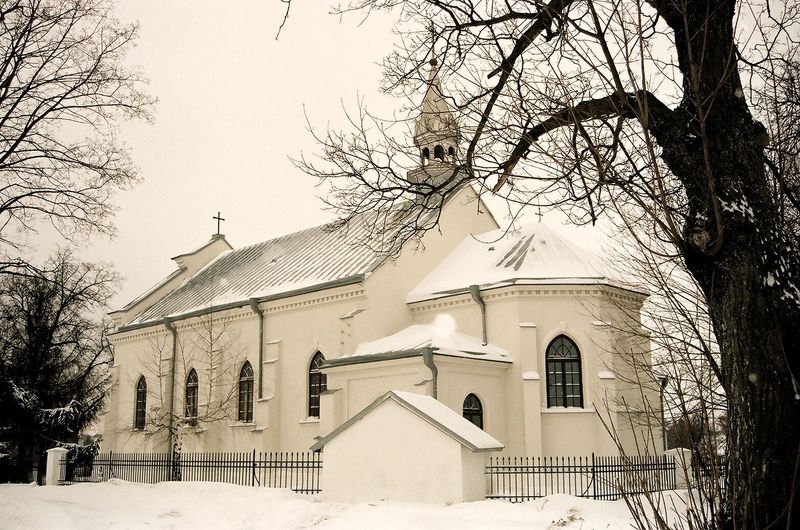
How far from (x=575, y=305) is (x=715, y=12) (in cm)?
1679

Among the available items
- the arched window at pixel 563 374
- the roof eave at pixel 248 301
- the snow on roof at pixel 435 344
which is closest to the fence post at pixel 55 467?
the roof eave at pixel 248 301

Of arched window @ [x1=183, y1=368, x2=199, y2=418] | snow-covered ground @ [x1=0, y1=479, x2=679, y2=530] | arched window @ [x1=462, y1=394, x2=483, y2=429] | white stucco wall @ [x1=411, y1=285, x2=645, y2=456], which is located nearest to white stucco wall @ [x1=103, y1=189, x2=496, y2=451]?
arched window @ [x1=183, y1=368, x2=199, y2=418]

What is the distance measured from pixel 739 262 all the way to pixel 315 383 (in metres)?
21.2

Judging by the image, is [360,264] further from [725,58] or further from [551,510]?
[725,58]

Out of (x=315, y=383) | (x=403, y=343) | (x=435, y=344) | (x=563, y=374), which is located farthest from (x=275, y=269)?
(x=563, y=374)

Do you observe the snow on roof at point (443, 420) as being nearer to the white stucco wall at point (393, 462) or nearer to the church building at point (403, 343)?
the white stucco wall at point (393, 462)

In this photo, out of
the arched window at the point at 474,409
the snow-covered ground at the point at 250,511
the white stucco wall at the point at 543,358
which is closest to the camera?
the snow-covered ground at the point at 250,511

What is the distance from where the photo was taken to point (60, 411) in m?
29.2

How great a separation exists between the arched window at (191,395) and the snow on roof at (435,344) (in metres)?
10.1

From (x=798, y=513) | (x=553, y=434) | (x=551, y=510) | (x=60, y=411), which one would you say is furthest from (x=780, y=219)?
(x=60, y=411)

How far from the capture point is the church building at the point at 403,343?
68.1ft

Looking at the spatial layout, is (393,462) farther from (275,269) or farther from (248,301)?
(275,269)

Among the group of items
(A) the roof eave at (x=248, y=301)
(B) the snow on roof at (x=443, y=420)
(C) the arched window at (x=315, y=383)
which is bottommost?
(B) the snow on roof at (x=443, y=420)

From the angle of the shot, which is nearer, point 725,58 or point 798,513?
point 798,513
